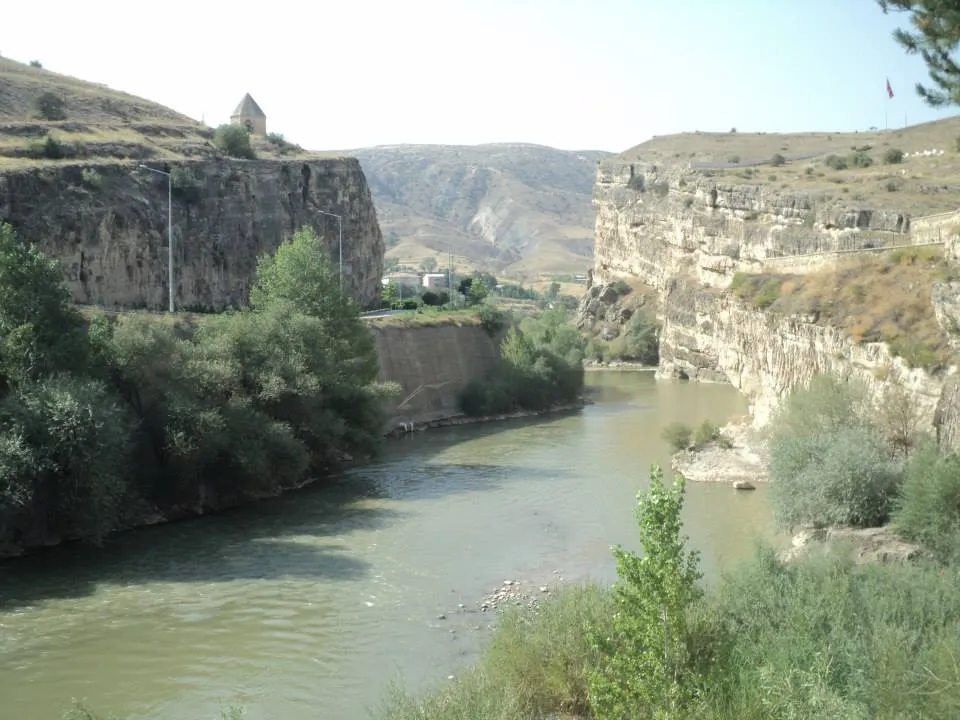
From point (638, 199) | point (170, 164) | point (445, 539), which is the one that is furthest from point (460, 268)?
point (445, 539)

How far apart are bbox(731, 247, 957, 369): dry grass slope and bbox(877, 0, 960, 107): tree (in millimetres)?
9857

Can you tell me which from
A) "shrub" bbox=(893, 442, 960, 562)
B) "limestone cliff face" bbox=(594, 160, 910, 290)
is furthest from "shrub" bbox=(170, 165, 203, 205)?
"shrub" bbox=(893, 442, 960, 562)

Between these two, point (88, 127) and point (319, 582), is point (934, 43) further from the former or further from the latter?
point (88, 127)

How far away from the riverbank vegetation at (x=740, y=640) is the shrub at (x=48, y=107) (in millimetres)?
40303

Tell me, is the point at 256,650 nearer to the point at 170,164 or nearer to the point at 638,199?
the point at 170,164

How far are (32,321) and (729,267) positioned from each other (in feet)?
129

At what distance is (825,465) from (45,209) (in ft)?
98.5

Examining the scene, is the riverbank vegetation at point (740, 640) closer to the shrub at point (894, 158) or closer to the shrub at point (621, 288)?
the shrub at point (894, 158)

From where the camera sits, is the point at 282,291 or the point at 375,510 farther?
the point at 282,291

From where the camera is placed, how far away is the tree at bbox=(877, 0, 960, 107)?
547 inches

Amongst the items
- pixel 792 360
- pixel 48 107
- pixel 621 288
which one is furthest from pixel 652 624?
pixel 621 288

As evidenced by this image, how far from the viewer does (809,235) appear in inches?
1827

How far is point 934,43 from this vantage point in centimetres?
1423

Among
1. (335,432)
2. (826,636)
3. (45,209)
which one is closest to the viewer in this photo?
(826,636)
